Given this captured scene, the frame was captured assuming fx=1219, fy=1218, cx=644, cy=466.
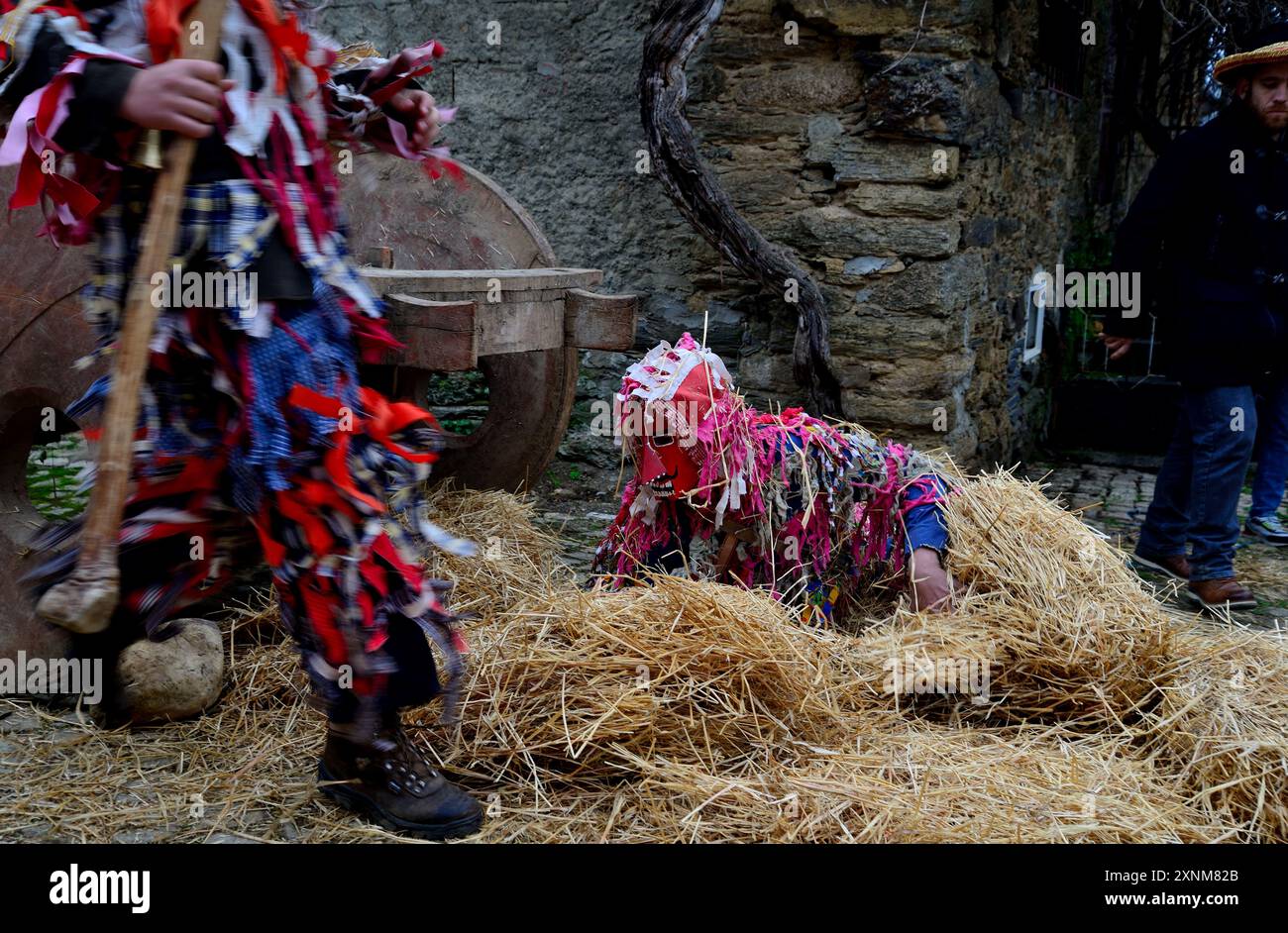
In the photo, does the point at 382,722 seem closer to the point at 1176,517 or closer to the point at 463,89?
the point at 1176,517

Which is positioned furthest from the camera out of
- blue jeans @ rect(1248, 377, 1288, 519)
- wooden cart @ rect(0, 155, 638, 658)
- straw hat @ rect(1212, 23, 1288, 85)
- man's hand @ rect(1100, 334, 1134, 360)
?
blue jeans @ rect(1248, 377, 1288, 519)

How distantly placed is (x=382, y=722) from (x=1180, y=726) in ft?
5.30

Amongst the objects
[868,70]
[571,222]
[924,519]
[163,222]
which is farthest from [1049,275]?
[163,222]

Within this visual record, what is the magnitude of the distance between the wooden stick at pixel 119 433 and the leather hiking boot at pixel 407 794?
0.54 m

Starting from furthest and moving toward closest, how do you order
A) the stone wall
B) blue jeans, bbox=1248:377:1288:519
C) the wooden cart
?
the stone wall, blue jeans, bbox=1248:377:1288:519, the wooden cart

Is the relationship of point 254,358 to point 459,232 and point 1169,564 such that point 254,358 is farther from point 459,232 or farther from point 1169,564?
point 1169,564

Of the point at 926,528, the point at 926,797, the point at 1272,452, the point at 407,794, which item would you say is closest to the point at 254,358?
the point at 407,794

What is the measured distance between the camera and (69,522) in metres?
2.11

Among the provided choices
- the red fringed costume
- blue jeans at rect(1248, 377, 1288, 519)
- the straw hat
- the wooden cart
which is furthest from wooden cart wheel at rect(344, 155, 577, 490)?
blue jeans at rect(1248, 377, 1288, 519)

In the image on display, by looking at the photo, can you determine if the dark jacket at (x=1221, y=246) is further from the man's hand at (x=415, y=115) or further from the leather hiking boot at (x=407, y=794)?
the leather hiking boot at (x=407, y=794)

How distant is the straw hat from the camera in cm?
355

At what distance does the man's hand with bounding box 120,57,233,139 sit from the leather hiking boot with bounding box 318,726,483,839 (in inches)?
42.2

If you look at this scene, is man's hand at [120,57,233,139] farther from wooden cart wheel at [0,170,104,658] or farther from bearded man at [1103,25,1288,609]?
bearded man at [1103,25,1288,609]

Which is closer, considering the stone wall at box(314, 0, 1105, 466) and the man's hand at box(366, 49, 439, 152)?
the man's hand at box(366, 49, 439, 152)
